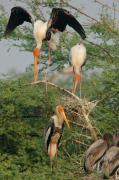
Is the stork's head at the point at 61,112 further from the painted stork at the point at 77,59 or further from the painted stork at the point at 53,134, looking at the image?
the painted stork at the point at 77,59

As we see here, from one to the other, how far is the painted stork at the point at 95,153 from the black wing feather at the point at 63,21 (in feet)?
8.26

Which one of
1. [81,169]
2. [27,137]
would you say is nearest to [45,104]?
[27,137]

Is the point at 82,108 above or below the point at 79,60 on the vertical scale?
below

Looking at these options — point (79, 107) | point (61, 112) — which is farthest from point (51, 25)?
point (79, 107)

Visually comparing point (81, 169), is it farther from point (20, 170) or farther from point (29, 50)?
point (29, 50)

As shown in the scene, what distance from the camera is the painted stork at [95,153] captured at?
8.11m

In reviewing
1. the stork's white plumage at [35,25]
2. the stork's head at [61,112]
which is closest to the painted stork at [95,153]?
the stork's head at [61,112]

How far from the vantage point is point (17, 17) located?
1158 centimetres

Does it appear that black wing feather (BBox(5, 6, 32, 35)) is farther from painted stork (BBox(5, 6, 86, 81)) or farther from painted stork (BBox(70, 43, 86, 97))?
painted stork (BBox(70, 43, 86, 97))

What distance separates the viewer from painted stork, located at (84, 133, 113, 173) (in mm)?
8109

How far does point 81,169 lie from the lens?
8.85m

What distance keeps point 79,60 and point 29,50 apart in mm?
3585

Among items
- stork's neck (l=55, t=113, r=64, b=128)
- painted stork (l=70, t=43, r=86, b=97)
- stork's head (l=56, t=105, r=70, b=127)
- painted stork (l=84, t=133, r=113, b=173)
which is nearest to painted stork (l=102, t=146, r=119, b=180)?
painted stork (l=84, t=133, r=113, b=173)

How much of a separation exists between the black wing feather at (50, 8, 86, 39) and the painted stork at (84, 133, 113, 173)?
8.26ft
